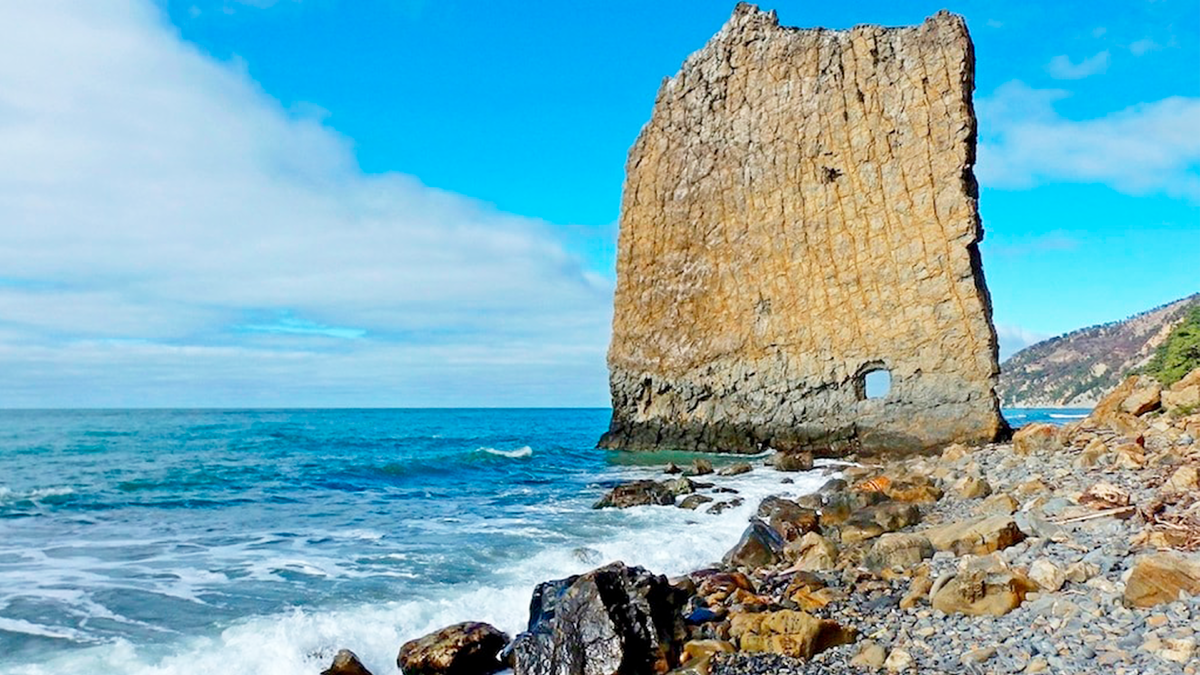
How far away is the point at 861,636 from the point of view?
7.30m

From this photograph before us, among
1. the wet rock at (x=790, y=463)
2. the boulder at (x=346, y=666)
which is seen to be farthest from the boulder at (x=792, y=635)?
the wet rock at (x=790, y=463)

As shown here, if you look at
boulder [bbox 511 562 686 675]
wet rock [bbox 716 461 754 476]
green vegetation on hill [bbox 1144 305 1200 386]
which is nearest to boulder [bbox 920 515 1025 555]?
boulder [bbox 511 562 686 675]

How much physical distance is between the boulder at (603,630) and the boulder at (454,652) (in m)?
0.39

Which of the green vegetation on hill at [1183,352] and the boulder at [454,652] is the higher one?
the green vegetation on hill at [1183,352]

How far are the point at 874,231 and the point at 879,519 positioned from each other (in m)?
19.2

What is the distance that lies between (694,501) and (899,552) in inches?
315

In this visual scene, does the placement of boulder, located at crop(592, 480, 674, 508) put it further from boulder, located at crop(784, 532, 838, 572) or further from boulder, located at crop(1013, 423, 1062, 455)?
boulder, located at crop(1013, 423, 1062, 455)

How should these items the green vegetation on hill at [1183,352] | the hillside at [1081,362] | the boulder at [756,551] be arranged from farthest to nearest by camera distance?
the hillside at [1081,362], the green vegetation on hill at [1183,352], the boulder at [756,551]

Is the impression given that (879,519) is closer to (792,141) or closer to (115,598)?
(115,598)

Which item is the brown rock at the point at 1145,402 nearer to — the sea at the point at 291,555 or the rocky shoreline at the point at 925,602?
the rocky shoreline at the point at 925,602

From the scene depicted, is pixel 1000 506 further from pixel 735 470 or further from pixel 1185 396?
pixel 735 470

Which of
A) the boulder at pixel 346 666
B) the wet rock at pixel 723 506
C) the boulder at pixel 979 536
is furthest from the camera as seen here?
the wet rock at pixel 723 506

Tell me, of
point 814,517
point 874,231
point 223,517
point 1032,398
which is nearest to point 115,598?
point 223,517

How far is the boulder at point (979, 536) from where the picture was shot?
30.5ft
